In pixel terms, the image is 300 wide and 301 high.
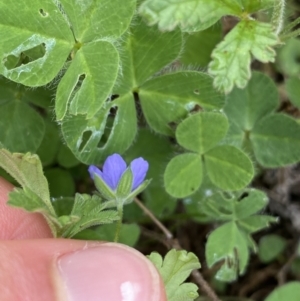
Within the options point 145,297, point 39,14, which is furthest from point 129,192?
point 39,14

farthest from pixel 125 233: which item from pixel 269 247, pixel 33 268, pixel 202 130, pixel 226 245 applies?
pixel 269 247

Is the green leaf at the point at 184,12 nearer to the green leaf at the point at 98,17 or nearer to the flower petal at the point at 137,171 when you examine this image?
the green leaf at the point at 98,17

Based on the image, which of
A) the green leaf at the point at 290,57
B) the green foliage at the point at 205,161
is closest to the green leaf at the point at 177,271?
the green foliage at the point at 205,161

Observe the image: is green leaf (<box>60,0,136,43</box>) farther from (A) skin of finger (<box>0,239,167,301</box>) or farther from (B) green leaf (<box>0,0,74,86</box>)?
(A) skin of finger (<box>0,239,167,301</box>)

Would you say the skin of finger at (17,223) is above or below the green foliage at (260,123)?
above

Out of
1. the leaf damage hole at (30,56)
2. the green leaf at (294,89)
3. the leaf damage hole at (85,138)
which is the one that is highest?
the leaf damage hole at (30,56)

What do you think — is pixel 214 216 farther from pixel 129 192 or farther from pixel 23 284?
pixel 23 284

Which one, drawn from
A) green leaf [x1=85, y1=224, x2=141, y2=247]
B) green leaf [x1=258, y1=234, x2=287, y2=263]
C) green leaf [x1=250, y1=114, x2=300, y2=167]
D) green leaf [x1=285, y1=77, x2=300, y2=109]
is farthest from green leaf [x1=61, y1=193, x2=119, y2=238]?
green leaf [x1=258, y1=234, x2=287, y2=263]
